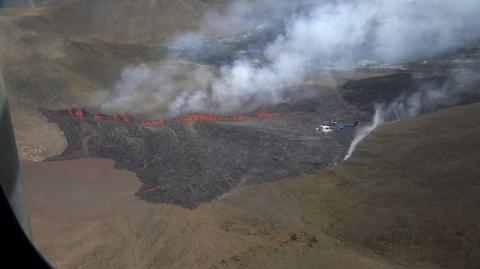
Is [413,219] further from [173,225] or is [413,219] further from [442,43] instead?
[442,43]

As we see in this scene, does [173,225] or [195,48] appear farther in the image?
[195,48]

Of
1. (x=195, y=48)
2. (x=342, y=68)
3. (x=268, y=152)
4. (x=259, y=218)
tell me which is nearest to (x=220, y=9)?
(x=195, y=48)

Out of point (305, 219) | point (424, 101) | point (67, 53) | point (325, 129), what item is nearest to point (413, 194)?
Answer: point (305, 219)

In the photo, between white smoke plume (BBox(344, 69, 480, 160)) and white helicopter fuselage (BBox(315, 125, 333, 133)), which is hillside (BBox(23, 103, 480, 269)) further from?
white smoke plume (BBox(344, 69, 480, 160))

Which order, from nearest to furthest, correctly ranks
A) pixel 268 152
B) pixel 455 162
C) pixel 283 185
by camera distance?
pixel 455 162
pixel 283 185
pixel 268 152

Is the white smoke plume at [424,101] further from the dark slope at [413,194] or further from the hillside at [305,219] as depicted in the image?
the hillside at [305,219]

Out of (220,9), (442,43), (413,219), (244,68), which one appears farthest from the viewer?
(220,9)

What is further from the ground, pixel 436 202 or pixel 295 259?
pixel 436 202

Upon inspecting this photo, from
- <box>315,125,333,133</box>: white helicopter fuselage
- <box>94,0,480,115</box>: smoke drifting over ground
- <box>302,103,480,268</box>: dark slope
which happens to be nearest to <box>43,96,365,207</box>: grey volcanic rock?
<box>315,125,333,133</box>: white helicopter fuselage
